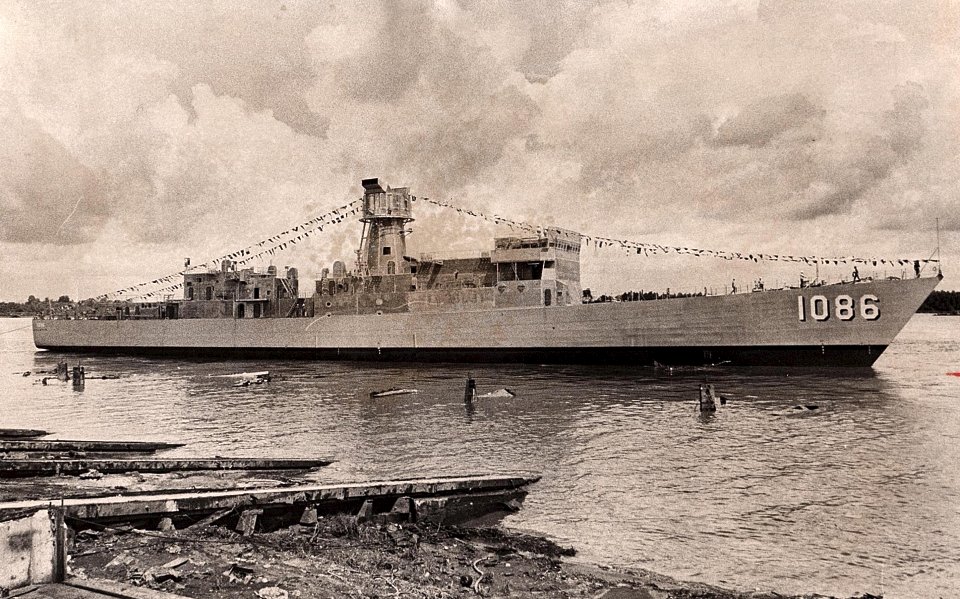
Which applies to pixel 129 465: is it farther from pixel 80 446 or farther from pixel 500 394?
pixel 500 394

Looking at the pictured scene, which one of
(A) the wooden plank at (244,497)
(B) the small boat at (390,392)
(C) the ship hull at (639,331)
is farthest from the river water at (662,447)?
(C) the ship hull at (639,331)

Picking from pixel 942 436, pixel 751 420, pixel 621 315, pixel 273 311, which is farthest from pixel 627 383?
pixel 273 311

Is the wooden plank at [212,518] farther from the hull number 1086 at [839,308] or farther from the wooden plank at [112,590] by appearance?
the hull number 1086 at [839,308]

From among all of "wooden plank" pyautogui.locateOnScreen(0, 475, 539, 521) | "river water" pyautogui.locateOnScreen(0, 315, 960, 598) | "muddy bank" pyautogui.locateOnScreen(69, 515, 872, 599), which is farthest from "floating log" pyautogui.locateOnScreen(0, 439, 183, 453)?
"muddy bank" pyautogui.locateOnScreen(69, 515, 872, 599)

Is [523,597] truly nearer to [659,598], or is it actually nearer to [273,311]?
[659,598]

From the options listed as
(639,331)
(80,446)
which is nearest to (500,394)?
(639,331)

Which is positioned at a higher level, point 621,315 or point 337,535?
point 621,315
